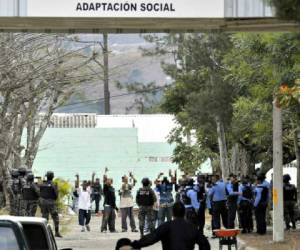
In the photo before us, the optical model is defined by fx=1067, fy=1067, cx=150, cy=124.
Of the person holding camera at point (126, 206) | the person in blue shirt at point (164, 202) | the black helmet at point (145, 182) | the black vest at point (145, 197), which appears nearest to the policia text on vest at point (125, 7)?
the black helmet at point (145, 182)

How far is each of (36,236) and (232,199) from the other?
57.0 ft

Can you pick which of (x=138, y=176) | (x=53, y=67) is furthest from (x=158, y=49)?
(x=53, y=67)

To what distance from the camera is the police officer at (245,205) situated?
3003 cm

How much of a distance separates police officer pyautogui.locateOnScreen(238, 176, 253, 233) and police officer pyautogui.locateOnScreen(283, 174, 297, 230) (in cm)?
103

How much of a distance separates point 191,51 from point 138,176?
1978cm

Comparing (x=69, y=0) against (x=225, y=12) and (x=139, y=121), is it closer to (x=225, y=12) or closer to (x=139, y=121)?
(x=225, y=12)

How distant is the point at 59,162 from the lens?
184ft

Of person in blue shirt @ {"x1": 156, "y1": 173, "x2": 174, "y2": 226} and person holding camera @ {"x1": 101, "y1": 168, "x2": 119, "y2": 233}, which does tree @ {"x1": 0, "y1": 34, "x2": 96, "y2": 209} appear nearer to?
person holding camera @ {"x1": 101, "y1": 168, "x2": 119, "y2": 233}

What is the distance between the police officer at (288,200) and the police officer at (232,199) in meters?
1.39

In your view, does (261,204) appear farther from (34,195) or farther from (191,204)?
(34,195)

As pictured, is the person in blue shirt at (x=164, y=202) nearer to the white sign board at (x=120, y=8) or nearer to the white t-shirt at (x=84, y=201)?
the white t-shirt at (x=84, y=201)

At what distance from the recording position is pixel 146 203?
3027 cm

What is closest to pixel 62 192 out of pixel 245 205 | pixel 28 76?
pixel 245 205

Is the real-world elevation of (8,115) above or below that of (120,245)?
above
